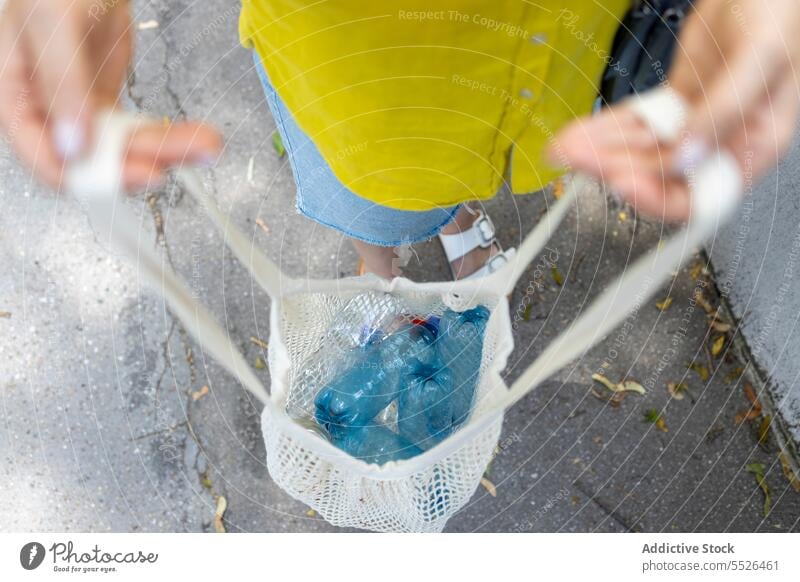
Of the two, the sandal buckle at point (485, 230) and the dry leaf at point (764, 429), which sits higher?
the sandal buckle at point (485, 230)

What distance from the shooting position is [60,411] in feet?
2.24

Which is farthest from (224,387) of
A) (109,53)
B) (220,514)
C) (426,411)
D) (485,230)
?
(109,53)

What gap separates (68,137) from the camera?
1.02ft

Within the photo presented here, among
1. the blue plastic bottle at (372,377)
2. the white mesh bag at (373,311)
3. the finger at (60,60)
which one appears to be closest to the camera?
the finger at (60,60)

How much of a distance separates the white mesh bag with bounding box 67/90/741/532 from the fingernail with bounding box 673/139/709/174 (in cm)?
7

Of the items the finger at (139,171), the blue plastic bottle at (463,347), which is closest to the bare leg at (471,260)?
the blue plastic bottle at (463,347)

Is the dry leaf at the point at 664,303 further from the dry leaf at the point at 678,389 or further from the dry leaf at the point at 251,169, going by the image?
the dry leaf at the point at 251,169

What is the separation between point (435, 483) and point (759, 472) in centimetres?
35

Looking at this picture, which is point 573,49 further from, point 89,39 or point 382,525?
point 382,525

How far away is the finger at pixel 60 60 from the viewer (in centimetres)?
29

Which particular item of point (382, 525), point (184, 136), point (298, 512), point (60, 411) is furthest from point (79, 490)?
point (184, 136)

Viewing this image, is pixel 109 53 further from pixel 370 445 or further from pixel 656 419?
pixel 656 419

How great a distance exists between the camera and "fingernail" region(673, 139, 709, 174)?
30cm

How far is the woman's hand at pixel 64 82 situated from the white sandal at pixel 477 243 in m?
0.44
